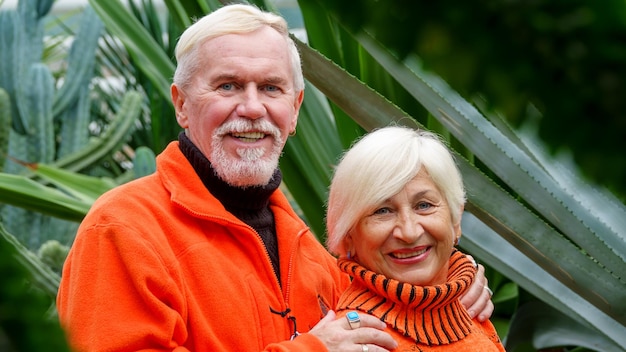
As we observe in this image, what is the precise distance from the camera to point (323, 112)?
378 centimetres

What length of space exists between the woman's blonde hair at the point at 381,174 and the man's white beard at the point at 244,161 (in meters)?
0.24

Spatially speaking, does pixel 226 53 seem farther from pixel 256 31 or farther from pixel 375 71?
pixel 375 71

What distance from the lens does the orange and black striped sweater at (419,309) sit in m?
2.08

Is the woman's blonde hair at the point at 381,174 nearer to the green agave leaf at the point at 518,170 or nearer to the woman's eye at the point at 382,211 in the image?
the woman's eye at the point at 382,211

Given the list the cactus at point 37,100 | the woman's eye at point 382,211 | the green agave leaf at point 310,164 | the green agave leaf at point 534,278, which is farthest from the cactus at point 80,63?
the woman's eye at point 382,211

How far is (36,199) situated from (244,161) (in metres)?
1.07

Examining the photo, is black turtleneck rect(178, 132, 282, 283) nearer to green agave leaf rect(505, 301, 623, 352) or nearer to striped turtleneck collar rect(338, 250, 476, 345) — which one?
striped turtleneck collar rect(338, 250, 476, 345)

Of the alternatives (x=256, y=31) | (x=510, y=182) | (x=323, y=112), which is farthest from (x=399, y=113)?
(x=323, y=112)

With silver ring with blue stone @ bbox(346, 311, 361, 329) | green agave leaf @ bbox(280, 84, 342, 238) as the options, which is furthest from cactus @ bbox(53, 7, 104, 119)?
silver ring with blue stone @ bbox(346, 311, 361, 329)

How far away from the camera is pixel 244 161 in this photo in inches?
95.1

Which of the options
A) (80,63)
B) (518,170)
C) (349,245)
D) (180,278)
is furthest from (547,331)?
(80,63)

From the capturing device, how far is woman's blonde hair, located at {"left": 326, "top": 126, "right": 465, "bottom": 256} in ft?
7.09

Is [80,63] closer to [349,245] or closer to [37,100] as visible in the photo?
[37,100]

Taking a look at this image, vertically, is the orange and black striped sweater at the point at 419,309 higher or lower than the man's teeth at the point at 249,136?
lower
